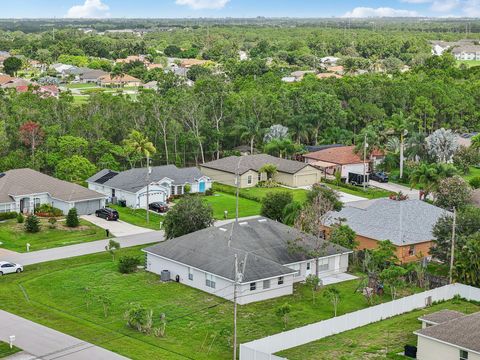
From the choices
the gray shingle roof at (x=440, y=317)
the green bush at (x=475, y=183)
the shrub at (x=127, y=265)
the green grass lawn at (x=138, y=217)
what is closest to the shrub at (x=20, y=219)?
the green grass lawn at (x=138, y=217)

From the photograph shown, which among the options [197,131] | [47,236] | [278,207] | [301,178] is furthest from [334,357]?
[197,131]

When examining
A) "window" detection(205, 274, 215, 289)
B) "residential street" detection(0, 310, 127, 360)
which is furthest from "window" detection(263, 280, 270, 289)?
"residential street" detection(0, 310, 127, 360)

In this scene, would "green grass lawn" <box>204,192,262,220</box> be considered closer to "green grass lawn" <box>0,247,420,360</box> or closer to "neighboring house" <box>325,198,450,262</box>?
"neighboring house" <box>325,198,450,262</box>

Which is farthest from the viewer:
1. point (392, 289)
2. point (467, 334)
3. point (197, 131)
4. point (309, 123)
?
point (309, 123)

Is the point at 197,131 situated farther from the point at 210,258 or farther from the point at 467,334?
the point at 467,334

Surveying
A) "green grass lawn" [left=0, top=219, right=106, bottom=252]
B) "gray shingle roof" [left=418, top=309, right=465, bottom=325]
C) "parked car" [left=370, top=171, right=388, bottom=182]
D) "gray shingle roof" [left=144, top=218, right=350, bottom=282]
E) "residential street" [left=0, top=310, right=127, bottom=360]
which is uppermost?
"gray shingle roof" [left=144, top=218, right=350, bottom=282]

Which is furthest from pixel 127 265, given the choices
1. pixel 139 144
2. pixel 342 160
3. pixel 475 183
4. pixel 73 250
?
pixel 342 160

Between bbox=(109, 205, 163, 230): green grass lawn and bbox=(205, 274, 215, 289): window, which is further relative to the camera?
bbox=(109, 205, 163, 230): green grass lawn
